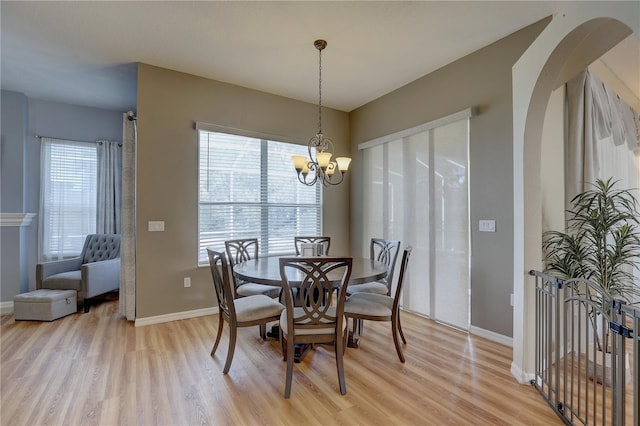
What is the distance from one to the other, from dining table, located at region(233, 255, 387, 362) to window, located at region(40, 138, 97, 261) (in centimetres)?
338

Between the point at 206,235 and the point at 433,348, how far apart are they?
288 centimetres

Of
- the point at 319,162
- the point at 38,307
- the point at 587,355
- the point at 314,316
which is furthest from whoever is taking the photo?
the point at 38,307

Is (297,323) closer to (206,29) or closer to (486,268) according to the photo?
(486,268)

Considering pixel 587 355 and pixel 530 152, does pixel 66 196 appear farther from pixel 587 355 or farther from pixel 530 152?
pixel 587 355

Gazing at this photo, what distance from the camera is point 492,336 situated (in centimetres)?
293

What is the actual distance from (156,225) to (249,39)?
2.26m

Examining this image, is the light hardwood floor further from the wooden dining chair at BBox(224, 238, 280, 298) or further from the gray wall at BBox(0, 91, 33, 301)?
the gray wall at BBox(0, 91, 33, 301)

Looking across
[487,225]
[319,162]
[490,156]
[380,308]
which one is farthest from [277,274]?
[490,156]

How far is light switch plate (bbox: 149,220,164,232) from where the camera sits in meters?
3.44

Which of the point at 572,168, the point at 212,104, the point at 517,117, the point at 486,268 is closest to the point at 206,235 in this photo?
the point at 212,104

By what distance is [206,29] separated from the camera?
2.77 m

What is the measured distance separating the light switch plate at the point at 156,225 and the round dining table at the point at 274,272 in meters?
1.31

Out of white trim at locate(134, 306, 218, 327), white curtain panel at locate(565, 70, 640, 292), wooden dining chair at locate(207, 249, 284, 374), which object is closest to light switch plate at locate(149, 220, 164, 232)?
white trim at locate(134, 306, 218, 327)

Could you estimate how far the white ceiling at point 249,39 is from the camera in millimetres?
2480
